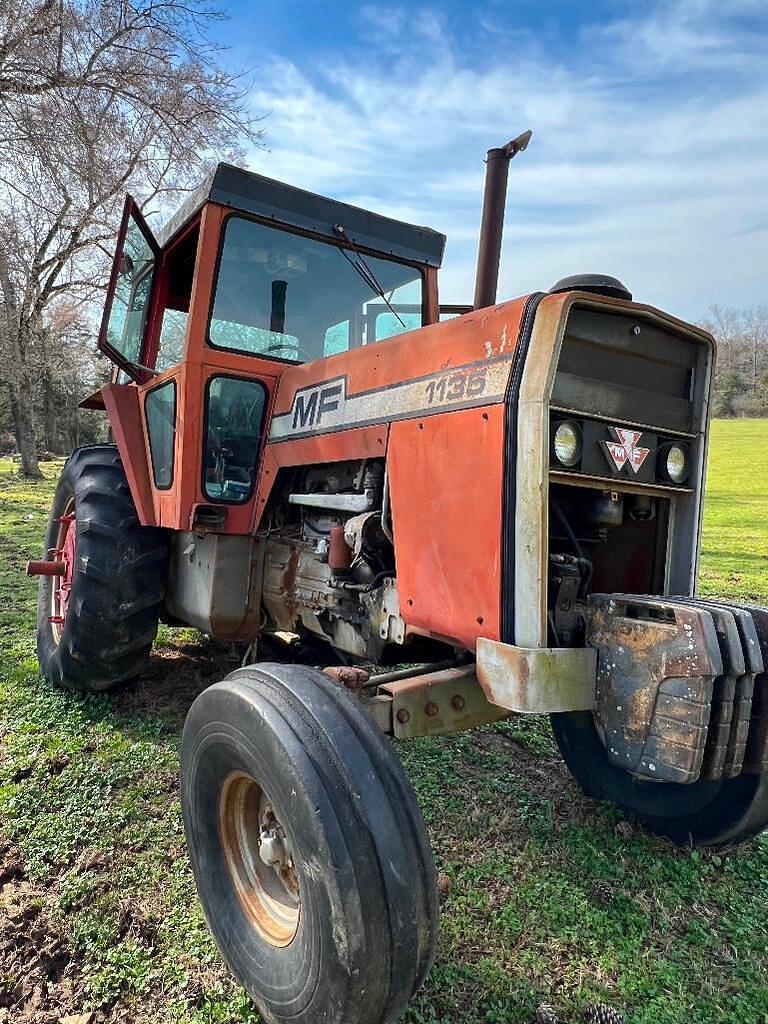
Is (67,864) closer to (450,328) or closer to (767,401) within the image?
(450,328)

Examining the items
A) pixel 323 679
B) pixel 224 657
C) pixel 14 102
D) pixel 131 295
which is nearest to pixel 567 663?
pixel 323 679

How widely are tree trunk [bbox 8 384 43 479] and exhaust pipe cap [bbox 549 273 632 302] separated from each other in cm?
1896

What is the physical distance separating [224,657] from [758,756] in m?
3.40

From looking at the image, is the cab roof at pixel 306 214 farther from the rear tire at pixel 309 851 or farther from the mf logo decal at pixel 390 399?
the rear tire at pixel 309 851

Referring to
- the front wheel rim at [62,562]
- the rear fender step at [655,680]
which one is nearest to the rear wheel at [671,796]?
the rear fender step at [655,680]

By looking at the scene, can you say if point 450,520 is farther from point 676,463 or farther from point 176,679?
point 176,679

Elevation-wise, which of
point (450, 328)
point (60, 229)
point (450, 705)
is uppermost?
point (60, 229)

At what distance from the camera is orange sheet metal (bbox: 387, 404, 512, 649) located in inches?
78.2

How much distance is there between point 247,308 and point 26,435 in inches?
689

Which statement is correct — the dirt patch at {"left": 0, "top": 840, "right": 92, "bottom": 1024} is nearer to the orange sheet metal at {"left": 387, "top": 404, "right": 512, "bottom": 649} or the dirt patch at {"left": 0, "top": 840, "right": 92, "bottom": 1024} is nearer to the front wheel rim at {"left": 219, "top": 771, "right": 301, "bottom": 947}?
the front wheel rim at {"left": 219, "top": 771, "right": 301, "bottom": 947}

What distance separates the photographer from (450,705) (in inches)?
91.0

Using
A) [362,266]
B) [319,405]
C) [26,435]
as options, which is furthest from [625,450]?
[26,435]

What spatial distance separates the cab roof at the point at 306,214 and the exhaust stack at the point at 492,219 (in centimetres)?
65

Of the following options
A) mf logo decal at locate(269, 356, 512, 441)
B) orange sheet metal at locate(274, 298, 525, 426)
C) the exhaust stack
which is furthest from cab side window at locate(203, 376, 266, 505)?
the exhaust stack
